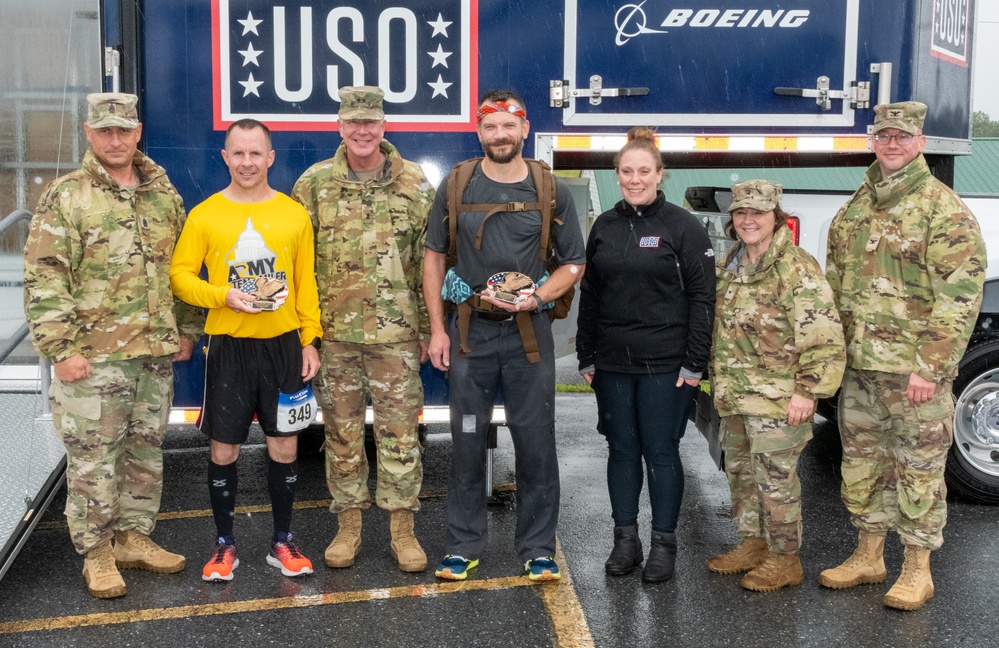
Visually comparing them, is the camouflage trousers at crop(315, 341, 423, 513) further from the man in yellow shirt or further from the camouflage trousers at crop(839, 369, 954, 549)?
the camouflage trousers at crop(839, 369, 954, 549)

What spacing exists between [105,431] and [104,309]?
1.58ft

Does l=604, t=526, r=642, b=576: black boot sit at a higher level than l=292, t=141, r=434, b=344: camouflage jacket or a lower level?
lower

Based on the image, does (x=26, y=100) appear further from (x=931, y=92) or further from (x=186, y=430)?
(x=931, y=92)

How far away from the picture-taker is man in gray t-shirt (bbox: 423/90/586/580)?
4.06 m

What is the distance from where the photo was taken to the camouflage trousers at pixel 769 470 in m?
4.15

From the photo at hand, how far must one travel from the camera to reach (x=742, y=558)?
446cm

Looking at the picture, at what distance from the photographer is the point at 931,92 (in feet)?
17.8

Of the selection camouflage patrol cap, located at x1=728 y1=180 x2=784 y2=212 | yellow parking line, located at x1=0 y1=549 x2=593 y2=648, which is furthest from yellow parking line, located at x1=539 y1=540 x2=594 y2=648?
camouflage patrol cap, located at x1=728 y1=180 x2=784 y2=212

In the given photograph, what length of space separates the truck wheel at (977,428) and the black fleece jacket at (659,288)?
1.98 metres

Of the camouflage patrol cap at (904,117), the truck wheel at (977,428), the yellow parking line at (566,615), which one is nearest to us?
the yellow parking line at (566,615)

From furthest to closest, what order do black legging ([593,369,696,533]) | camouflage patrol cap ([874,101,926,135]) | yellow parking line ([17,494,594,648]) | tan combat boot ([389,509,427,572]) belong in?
tan combat boot ([389,509,427,572])
black legging ([593,369,696,533])
camouflage patrol cap ([874,101,926,135])
yellow parking line ([17,494,594,648])

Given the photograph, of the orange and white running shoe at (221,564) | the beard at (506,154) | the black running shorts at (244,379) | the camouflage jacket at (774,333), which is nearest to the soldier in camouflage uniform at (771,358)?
the camouflage jacket at (774,333)

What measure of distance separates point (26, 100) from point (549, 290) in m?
2.84

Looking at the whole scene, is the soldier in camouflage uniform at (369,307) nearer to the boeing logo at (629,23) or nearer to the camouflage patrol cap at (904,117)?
the boeing logo at (629,23)
